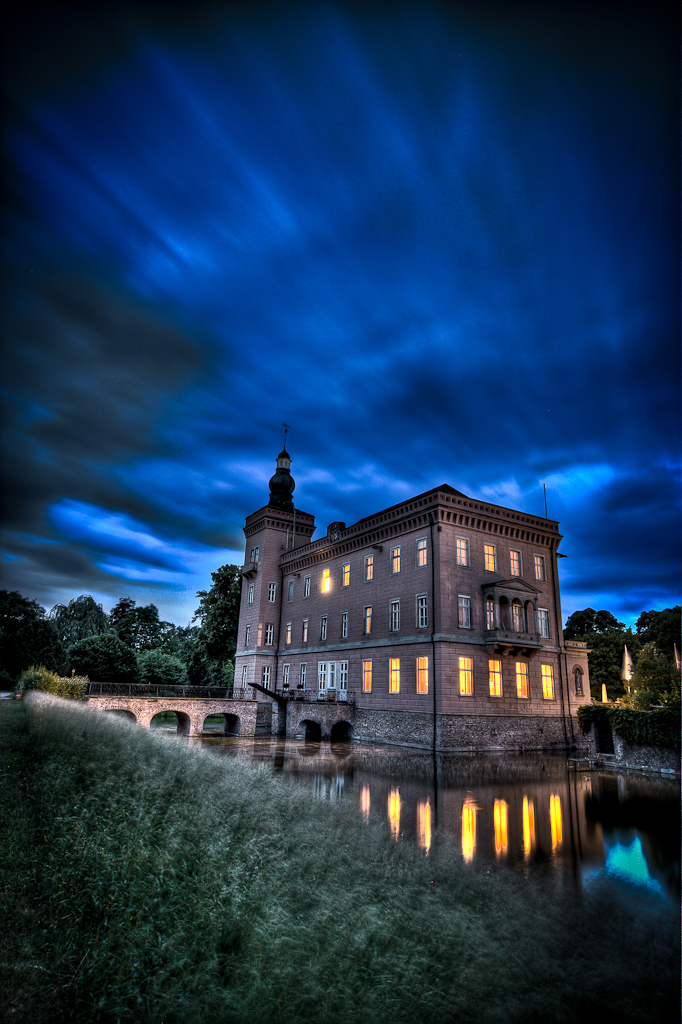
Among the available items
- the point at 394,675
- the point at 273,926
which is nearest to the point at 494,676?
the point at 394,675

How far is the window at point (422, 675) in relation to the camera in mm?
29277

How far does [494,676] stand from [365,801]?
17408mm

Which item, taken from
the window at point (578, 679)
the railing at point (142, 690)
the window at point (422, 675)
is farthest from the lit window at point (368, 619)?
the window at point (578, 679)

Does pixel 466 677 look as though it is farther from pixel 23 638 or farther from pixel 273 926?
pixel 23 638

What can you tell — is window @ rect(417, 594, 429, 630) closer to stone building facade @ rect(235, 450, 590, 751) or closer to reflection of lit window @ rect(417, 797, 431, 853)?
stone building facade @ rect(235, 450, 590, 751)

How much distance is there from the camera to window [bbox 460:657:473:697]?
94.5ft

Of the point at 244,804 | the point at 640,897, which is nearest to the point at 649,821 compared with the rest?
the point at 640,897

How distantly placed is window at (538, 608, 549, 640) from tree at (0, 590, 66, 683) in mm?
42396

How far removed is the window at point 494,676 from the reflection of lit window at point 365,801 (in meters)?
14.4

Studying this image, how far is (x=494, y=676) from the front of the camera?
30.4 m

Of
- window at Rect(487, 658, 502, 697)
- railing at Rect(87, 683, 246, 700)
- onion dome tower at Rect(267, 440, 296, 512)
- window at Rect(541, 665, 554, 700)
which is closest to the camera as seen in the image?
window at Rect(487, 658, 502, 697)

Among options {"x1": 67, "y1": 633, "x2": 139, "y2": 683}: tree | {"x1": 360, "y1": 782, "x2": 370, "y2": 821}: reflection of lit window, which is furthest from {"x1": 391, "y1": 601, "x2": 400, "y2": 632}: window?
{"x1": 67, "y1": 633, "x2": 139, "y2": 683}: tree

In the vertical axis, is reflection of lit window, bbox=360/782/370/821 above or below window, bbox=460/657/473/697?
below

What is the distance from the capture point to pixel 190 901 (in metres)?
7.64
